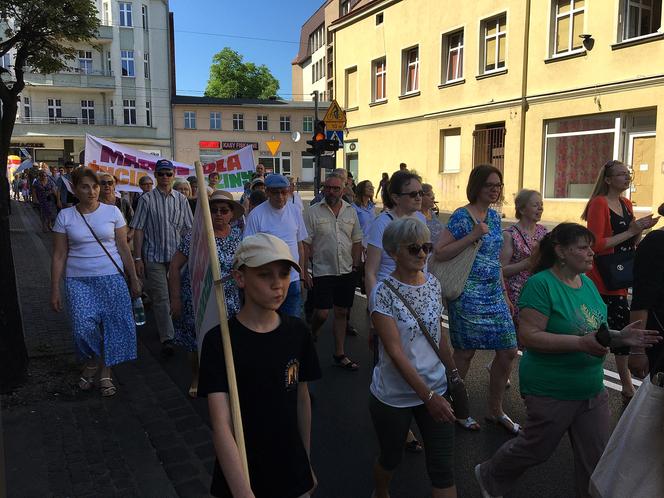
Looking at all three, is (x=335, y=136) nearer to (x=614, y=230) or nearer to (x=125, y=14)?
(x=614, y=230)

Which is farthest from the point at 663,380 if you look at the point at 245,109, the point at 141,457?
the point at 245,109

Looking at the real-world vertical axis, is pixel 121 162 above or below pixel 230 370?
above

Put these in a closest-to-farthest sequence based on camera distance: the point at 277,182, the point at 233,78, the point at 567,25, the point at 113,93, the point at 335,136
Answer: the point at 277,182 < the point at 335,136 < the point at 567,25 < the point at 113,93 < the point at 233,78

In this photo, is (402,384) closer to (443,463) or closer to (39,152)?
→ (443,463)

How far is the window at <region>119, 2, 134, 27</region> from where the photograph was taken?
4703cm

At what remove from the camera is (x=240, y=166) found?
9875mm

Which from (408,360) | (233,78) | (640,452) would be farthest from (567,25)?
(233,78)

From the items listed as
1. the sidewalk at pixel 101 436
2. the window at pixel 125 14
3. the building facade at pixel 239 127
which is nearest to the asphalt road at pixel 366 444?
the sidewalk at pixel 101 436

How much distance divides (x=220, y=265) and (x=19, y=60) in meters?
4.89

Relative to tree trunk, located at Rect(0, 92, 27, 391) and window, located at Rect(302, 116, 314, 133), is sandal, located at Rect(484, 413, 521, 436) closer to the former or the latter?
tree trunk, located at Rect(0, 92, 27, 391)

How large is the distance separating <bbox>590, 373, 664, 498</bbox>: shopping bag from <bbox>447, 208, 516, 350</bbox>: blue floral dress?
1707 mm

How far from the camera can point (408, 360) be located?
2.71 m

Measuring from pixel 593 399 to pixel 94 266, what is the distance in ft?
12.2

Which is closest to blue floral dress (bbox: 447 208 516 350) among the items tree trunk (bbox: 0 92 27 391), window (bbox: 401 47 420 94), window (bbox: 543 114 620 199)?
tree trunk (bbox: 0 92 27 391)
